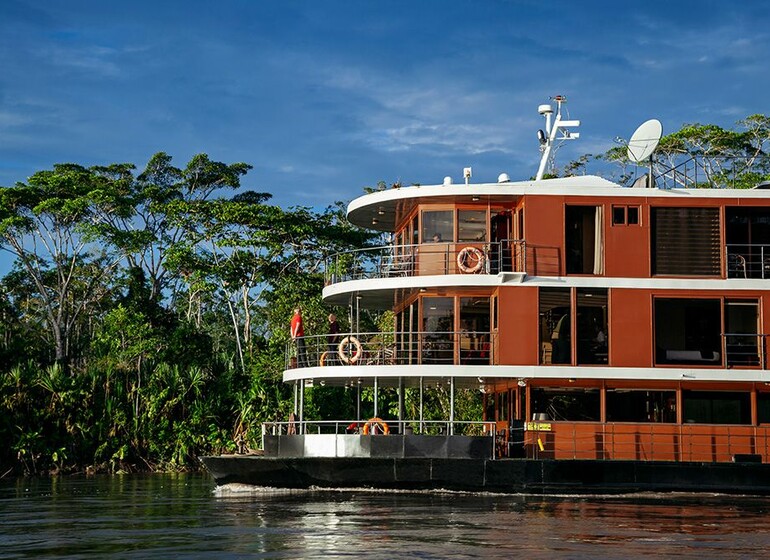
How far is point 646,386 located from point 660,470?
75.7 inches

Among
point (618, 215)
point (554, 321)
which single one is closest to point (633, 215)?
point (618, 215)

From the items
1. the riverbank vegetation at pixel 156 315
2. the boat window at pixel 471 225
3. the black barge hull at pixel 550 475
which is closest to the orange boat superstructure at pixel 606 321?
the boat window at pixel 471 225

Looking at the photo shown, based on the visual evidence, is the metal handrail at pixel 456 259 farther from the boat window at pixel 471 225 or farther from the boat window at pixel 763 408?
the boat window at pixel 763 408

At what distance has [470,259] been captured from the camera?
20547 mm

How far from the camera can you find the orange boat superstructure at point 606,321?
1964cm

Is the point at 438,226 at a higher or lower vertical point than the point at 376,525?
higher

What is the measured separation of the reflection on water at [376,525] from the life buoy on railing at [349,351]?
8.18ft

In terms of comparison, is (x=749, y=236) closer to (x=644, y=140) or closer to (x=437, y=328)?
(x=644, y=140)

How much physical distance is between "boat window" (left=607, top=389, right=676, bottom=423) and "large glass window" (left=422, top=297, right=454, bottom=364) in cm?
313

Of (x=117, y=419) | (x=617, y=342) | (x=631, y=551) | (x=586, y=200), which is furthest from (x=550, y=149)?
(x=117, y=419)

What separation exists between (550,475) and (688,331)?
404 centimetres

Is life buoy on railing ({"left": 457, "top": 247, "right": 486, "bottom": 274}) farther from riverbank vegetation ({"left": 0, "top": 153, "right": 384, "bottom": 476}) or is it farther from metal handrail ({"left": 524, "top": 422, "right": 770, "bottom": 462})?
riverbank vegetation ({"left": 0, "top": 153, "right": 384, "bottom": 476})

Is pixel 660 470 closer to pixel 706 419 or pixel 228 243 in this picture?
pixel 706 419

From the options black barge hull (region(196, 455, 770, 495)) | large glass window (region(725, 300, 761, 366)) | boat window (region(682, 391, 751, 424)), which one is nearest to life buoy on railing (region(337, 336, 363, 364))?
black barge hull (region(196, 455, 770, 495))
